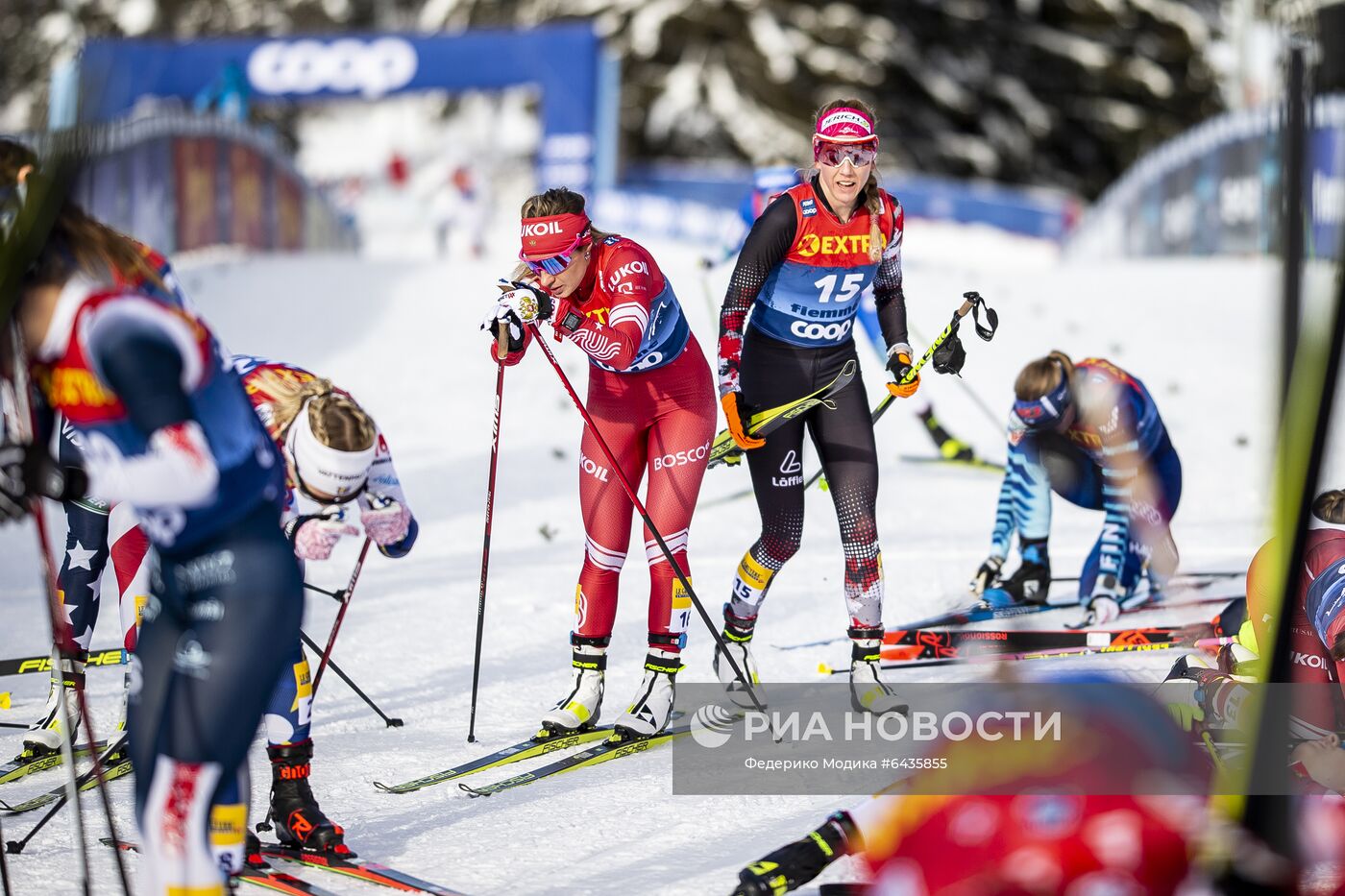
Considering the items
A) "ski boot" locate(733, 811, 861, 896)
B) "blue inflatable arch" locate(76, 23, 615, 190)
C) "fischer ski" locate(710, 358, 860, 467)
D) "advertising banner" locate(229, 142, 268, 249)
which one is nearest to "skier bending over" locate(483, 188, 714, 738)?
"fischer ski" locate(710, 358, 860, 467)

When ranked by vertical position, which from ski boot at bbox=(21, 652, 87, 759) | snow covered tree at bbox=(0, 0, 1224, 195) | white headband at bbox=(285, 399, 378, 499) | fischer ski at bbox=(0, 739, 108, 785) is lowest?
fischer ski at bbox=(0, 739, 108, 785)

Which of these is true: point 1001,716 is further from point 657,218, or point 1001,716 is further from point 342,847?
point 657,218

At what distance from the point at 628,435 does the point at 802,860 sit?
2.01 metres

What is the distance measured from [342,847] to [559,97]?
2167 cm

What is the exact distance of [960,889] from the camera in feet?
8.02

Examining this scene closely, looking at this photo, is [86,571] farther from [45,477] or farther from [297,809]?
[45,477]

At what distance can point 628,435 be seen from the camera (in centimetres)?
525

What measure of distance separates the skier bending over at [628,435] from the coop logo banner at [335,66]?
2083 centimetres

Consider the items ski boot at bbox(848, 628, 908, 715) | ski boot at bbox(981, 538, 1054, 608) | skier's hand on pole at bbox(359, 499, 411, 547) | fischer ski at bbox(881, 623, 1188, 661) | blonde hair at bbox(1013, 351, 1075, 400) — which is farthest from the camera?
ski boot at bbox(981, 538, 1054, 608)

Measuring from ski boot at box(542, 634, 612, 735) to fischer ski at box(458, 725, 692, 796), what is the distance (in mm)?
141

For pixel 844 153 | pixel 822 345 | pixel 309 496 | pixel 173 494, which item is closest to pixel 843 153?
pixel 844 153

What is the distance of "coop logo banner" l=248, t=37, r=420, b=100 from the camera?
24.9 meters

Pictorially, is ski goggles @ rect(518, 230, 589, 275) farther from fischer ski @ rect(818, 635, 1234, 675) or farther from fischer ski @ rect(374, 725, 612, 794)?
fischer ski @ rect(818, 635, 1234, 675)

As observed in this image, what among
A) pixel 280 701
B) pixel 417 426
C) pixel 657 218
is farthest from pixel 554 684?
pixel 657 218
